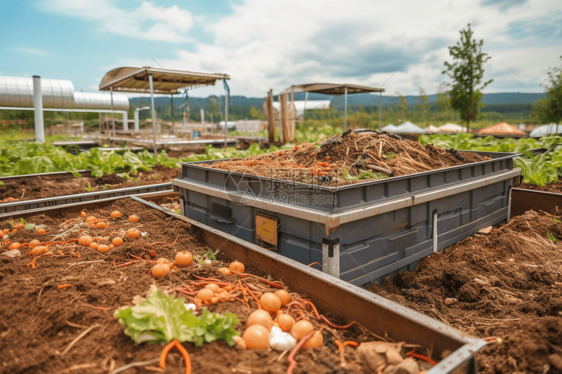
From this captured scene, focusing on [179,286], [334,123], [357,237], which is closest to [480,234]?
[357,237]

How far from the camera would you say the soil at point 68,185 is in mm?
6457

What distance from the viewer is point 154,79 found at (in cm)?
1452

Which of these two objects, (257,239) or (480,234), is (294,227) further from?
(480,234)

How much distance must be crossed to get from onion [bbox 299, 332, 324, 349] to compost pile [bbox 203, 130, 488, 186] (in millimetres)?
1589

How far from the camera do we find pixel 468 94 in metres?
18.5

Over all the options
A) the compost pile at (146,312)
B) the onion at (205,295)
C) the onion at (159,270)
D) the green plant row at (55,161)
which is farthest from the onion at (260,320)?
the green plant row at (55,161)

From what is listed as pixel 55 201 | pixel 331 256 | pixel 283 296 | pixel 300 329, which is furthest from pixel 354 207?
pixel 55 201

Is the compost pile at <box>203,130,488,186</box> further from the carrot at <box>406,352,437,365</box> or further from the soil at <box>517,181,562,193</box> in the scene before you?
the soil at <box>517,181,562,193</box>

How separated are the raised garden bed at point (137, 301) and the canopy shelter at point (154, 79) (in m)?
8.56

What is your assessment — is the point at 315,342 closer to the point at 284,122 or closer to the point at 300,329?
the point at 300,329

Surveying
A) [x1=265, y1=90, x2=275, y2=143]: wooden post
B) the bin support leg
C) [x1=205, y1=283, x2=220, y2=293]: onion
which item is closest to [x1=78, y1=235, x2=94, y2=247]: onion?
[x1=205, y1=283, x2=220, y2=293]: onion

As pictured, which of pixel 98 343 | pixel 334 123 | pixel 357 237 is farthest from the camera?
pixel 334 123

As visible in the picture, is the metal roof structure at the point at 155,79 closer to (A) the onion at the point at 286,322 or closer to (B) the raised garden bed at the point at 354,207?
(B) the raised garden bed at the point at 354,207

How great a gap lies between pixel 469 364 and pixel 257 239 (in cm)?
226
